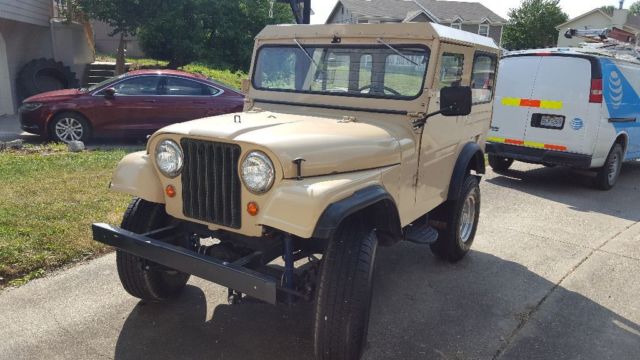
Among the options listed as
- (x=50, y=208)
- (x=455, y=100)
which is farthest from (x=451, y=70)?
(x=50, y=208)

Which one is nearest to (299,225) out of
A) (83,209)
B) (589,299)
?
(589,299)

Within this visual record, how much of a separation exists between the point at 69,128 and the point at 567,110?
846cm

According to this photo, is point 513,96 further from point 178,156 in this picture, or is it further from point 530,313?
point 178,156

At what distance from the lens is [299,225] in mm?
2588

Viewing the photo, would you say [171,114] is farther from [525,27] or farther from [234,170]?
[525,27]

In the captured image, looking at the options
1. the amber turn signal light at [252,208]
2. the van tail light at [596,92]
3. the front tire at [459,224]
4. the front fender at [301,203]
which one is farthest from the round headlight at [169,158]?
the van tail light at [596,92]

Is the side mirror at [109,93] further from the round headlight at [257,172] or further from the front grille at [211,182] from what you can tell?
the round headlight at [257,172]

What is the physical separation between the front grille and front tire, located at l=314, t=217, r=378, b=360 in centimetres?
61

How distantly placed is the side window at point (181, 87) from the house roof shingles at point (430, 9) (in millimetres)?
30323

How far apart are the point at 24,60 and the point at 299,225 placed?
1421 centimetres

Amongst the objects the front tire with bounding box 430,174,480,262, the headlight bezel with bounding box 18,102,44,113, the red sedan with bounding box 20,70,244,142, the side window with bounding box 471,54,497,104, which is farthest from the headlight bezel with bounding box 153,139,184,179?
the headlight bezel with bounding box 18,102,44,113

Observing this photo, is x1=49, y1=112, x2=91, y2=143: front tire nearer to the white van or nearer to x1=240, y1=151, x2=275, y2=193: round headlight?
the white van

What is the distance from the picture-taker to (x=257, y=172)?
2.81 metres

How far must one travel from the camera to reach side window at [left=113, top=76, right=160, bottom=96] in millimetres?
9602
